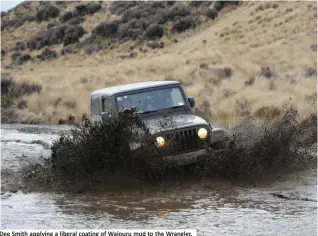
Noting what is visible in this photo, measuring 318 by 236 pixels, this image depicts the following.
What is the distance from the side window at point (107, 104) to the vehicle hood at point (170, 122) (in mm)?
794

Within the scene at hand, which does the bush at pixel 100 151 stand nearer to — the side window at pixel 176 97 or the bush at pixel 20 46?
the side window at pixel 176 97

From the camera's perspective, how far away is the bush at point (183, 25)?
5122 centimetres

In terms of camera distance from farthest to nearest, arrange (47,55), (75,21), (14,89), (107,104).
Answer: (75,21) < (47,55) < (14,89) < (107,104)

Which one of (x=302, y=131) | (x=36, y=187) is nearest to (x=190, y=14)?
(x=302, y=131)

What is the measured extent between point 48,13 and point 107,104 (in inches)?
2326

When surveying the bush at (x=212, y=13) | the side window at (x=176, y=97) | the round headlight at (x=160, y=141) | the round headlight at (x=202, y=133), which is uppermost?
the bush at (x=212, y=13)

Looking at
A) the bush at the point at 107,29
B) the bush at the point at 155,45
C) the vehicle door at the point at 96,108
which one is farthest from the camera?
the bush at the point at 107,29

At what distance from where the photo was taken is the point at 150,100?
10820mm

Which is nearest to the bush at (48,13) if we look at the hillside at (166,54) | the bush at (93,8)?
the hillside at (166,54)

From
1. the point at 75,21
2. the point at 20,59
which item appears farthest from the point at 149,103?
the point at 75,21

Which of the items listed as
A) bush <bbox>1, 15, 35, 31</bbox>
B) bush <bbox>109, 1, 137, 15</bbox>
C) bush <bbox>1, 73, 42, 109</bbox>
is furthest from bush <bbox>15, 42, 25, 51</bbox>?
bush <bbox>1, 73, 42, 109</bbox>

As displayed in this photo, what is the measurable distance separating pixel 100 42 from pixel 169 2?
374 inches

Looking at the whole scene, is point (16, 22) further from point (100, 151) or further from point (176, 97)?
point (100, 151)

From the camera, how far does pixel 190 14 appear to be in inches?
2099
